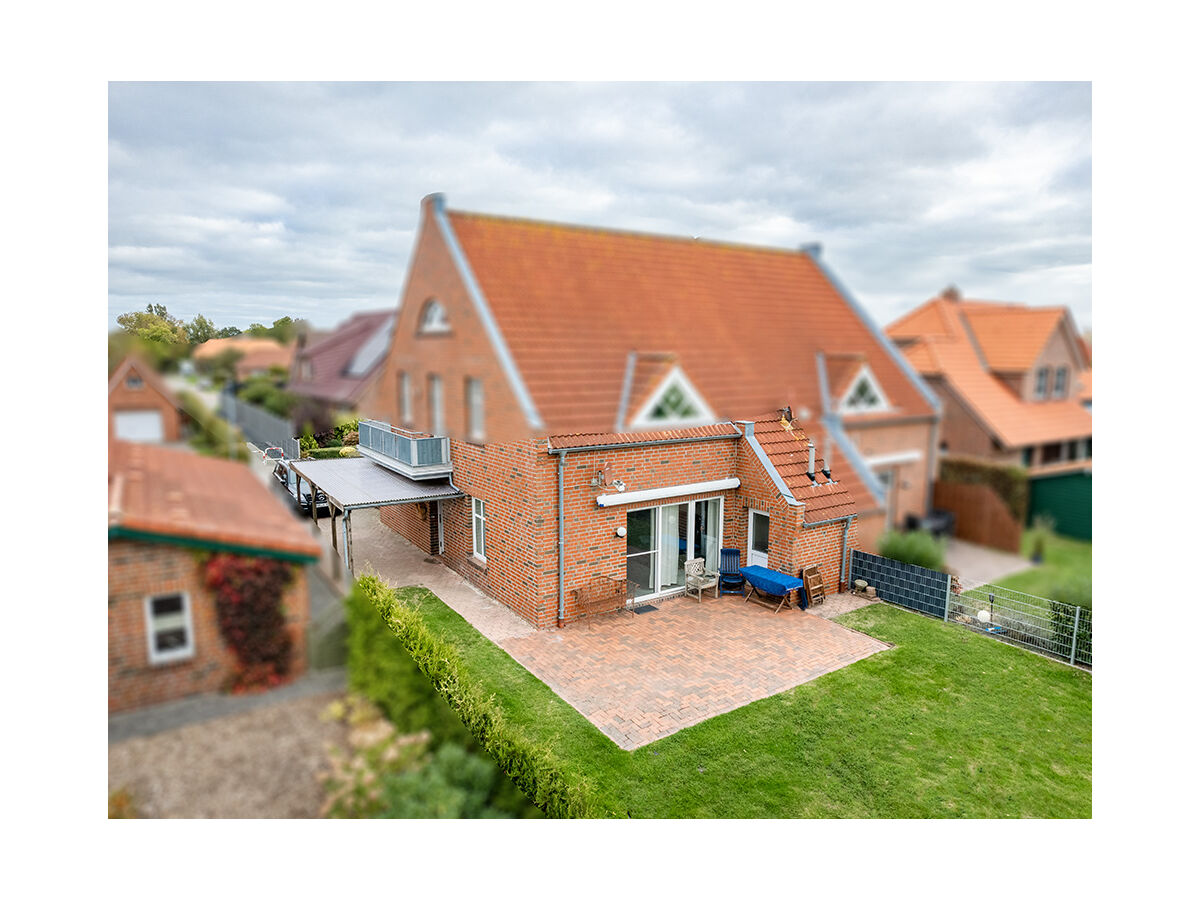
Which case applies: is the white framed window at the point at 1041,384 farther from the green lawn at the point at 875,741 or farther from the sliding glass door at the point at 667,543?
the sliding glass door at the point at 667,543

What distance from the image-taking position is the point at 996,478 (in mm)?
1936

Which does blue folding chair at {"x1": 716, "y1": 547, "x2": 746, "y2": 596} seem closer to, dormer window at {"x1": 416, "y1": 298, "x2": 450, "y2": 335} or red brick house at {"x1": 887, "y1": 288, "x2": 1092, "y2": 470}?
red brick house at {"x1": 887, "y1": 288, "x2": 1092, "y2": 470}

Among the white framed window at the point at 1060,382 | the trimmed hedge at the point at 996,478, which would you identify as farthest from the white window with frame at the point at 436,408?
the white framed window at the point at 1060,382

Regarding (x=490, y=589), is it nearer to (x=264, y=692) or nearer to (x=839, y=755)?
(x=839, y=755)

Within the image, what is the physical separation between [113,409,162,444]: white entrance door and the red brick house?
2.29 metres

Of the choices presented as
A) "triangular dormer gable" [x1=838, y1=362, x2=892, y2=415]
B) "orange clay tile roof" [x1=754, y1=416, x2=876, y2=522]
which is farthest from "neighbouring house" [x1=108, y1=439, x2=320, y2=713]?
"triangular dormer gable" [x1=838, y1=362, x2=892, y2=415]

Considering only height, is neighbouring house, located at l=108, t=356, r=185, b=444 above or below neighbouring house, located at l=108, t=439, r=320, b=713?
above

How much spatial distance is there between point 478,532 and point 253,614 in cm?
372

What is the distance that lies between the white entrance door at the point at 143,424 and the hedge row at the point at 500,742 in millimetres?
1135

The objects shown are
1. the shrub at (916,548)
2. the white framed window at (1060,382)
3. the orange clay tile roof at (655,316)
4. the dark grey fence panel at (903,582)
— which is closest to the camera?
the orange clay tile roof at (655,316)

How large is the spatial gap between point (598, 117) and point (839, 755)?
12.8ft

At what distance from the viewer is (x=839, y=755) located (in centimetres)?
425

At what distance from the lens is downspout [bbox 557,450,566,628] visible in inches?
214

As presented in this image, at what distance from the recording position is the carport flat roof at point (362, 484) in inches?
94.4
